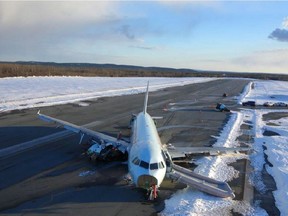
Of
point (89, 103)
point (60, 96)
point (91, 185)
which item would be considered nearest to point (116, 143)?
point (91, 185)

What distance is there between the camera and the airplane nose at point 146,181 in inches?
667

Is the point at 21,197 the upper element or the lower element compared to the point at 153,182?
lower

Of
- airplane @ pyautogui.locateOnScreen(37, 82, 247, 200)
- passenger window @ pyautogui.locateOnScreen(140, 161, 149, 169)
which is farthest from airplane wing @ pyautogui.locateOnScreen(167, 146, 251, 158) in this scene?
passenger window @ pyautogui.locateOnScreen(140, 161, 149, 169)

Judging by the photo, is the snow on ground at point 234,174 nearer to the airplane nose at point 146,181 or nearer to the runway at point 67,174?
the runway at point 67,174

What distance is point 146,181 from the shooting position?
1705 centimetres

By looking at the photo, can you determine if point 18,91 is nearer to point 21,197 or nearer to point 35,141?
point 35,141

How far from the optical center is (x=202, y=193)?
1898 centimetres

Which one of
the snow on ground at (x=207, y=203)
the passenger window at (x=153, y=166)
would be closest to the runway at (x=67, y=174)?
the snow on ground at (x=207, y=203)

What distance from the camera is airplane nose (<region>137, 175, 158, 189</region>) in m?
17.0

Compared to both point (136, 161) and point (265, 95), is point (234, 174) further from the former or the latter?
point (265, 95)

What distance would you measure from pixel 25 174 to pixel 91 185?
411cm

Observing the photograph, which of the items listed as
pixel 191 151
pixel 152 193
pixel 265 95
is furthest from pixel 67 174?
pixel 265 95

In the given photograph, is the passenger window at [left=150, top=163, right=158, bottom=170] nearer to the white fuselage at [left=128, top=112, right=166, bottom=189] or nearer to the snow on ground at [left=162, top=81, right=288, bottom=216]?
the white fuselage at [left=128, top=112, right=166, bottom=189]

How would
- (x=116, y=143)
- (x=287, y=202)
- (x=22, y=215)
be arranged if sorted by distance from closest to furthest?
(x=22, y=215) < (x=287, y=202) < (x=116, y=143)
